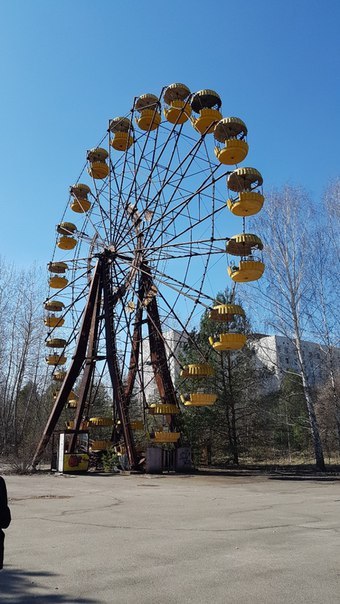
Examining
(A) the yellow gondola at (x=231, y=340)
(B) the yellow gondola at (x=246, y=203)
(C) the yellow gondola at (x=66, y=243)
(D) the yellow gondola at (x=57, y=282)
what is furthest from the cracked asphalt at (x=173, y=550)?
(C) the yellow gondola at (x=66, y=243)

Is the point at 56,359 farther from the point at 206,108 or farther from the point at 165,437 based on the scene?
the point at 206,108

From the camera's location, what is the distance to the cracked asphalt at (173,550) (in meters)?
4.72

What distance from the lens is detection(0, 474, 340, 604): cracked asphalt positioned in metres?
4.72

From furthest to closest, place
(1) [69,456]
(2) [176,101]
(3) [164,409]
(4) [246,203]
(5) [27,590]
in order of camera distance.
→ 1. (2) [176,101]
2. (3) [164,409]
3. (1) [69,456]
4. (4) [246,203]
5. (5) [27,590]

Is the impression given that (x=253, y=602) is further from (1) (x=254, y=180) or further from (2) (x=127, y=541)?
(1) (x=254, y=180)

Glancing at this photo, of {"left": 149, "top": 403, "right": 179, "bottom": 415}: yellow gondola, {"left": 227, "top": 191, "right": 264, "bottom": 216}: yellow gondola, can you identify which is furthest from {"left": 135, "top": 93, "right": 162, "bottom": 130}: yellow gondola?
{"left": 149, "top": 403, "right": 179, "bottom": 415}: yellow gondola

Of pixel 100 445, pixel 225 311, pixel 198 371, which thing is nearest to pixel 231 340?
pixel 225 311

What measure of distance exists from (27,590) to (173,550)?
222 centimetres

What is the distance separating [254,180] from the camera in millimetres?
19438

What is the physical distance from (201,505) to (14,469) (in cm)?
1370

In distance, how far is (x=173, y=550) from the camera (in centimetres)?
648

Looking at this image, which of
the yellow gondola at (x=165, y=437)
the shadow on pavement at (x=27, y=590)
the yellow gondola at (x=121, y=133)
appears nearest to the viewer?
the shadow on pavement at (x=27, y=590)

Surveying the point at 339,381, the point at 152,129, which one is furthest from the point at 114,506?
the point at 339,381

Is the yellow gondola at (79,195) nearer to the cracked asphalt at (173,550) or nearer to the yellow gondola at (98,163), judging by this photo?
the yellow gondola at (98,163)
